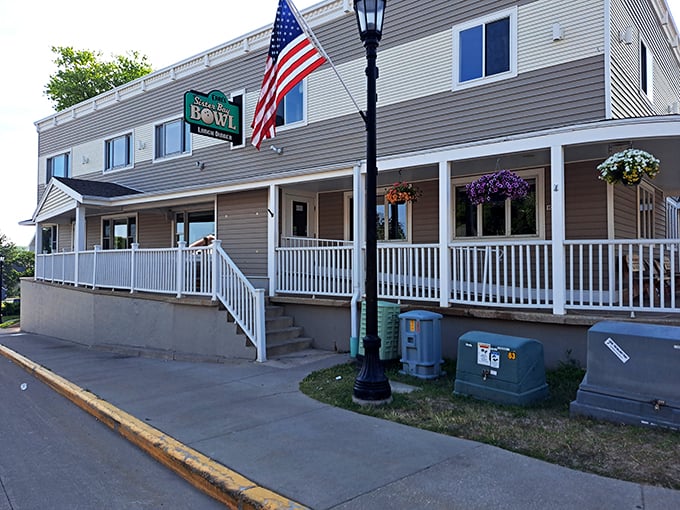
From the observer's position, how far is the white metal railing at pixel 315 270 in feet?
31.7

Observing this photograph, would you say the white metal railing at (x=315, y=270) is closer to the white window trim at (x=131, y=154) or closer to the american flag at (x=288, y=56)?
the american flag at (x=288, y=56)

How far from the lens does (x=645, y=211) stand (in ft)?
36.8

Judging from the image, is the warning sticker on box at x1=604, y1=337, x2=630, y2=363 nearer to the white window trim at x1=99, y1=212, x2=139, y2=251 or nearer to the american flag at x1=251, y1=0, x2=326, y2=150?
the american flag at x1=251, y1=0, x2=326, y2=150

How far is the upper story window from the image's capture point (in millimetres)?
9266

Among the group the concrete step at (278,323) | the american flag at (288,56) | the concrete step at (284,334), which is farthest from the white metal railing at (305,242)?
the american flag at (288,56)

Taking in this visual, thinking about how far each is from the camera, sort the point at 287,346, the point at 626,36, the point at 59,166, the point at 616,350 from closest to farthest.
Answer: the point at 616,350, the point at 626,36, the point at 287,346, the point at 59,166

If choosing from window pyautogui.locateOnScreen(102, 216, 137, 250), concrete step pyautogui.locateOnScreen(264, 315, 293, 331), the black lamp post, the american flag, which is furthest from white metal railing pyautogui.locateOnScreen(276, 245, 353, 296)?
window pyautogui.locateOnScreen(102, 216, 137, 250)

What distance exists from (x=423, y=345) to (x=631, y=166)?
368 centimetres

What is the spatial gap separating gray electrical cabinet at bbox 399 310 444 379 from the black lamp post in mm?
1230

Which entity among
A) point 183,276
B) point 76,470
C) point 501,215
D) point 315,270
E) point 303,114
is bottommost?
point 76,470

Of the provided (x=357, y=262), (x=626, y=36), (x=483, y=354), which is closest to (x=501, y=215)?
(x=357, y=262)

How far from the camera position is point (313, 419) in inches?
224

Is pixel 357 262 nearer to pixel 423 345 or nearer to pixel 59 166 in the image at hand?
pixel 423 345

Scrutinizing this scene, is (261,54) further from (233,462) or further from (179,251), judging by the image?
(233,462)
